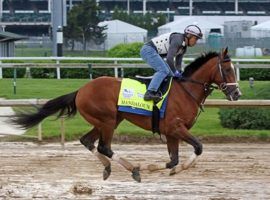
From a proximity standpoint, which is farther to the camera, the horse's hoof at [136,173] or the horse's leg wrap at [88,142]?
the horse's leg wrap at [88,142]

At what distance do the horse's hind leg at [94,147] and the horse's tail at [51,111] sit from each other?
0.37m

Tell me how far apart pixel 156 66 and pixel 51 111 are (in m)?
1.41

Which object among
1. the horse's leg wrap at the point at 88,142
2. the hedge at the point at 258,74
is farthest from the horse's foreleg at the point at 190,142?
the hedge at the point at 258,74

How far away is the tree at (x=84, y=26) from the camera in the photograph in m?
40.9

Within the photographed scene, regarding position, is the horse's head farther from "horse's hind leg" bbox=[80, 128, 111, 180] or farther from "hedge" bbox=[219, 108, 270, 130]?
"hedge" bbox=[219, 108, 270, 130]

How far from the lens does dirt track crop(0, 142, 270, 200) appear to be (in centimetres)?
706

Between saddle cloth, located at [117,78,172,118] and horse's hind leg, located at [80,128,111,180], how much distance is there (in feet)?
1.56

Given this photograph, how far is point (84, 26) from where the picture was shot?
41.2m

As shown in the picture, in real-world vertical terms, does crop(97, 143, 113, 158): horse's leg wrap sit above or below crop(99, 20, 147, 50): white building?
above

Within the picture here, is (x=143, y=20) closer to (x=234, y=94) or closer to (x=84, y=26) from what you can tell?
(x=84, y=26)

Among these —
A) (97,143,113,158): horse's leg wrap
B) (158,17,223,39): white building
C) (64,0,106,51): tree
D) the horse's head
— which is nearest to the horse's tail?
(97,143,113,158): horse's leg wrap

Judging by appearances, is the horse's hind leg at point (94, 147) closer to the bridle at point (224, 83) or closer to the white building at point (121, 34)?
the bridle at point (224, 83)

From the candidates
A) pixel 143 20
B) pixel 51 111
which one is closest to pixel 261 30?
pixel 143 20

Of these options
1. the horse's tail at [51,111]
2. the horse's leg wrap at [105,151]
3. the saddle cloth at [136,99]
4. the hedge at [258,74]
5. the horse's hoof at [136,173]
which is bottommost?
the hedge at [258,74]
